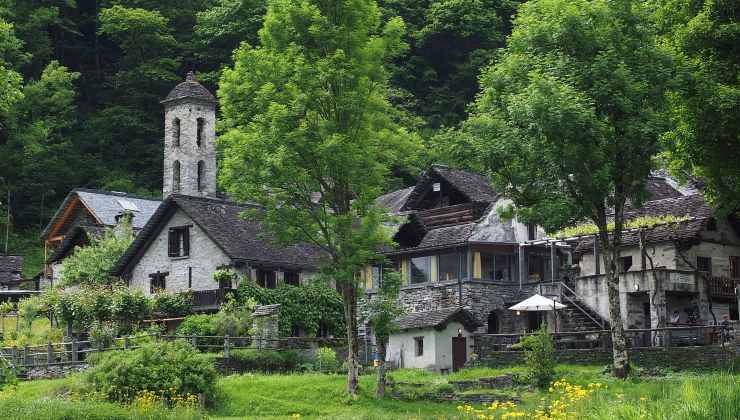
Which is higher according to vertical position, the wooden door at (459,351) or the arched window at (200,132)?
the arched window at (200,132)

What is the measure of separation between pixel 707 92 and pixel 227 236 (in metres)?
27.6

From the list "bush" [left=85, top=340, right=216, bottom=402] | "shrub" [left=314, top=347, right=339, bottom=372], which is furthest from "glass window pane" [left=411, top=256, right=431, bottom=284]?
"bush" [left=85, top=340, right=216, bottom=402]

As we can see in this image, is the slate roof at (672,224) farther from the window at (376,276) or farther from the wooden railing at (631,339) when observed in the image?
the window at (376,276)

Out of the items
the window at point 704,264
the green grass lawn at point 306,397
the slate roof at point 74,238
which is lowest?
the green grass lawn at point 306,397

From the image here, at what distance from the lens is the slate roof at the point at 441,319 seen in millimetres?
53062

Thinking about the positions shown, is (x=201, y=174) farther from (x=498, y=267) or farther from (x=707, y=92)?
(x=707, y=92)

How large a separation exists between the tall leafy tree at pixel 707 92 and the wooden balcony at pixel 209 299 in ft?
78.4

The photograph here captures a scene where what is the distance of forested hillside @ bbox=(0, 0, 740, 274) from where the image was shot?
87.4 meters

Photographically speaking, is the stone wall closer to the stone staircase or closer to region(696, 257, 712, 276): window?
the stone staircase

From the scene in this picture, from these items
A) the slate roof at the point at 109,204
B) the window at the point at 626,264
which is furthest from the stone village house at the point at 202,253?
the window at the point at 626,264

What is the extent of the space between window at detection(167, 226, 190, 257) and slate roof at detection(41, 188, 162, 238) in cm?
1380

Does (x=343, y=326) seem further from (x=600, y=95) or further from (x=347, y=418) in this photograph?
(x=347, y=418)

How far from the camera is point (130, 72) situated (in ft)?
311

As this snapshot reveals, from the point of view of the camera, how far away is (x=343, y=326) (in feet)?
193
